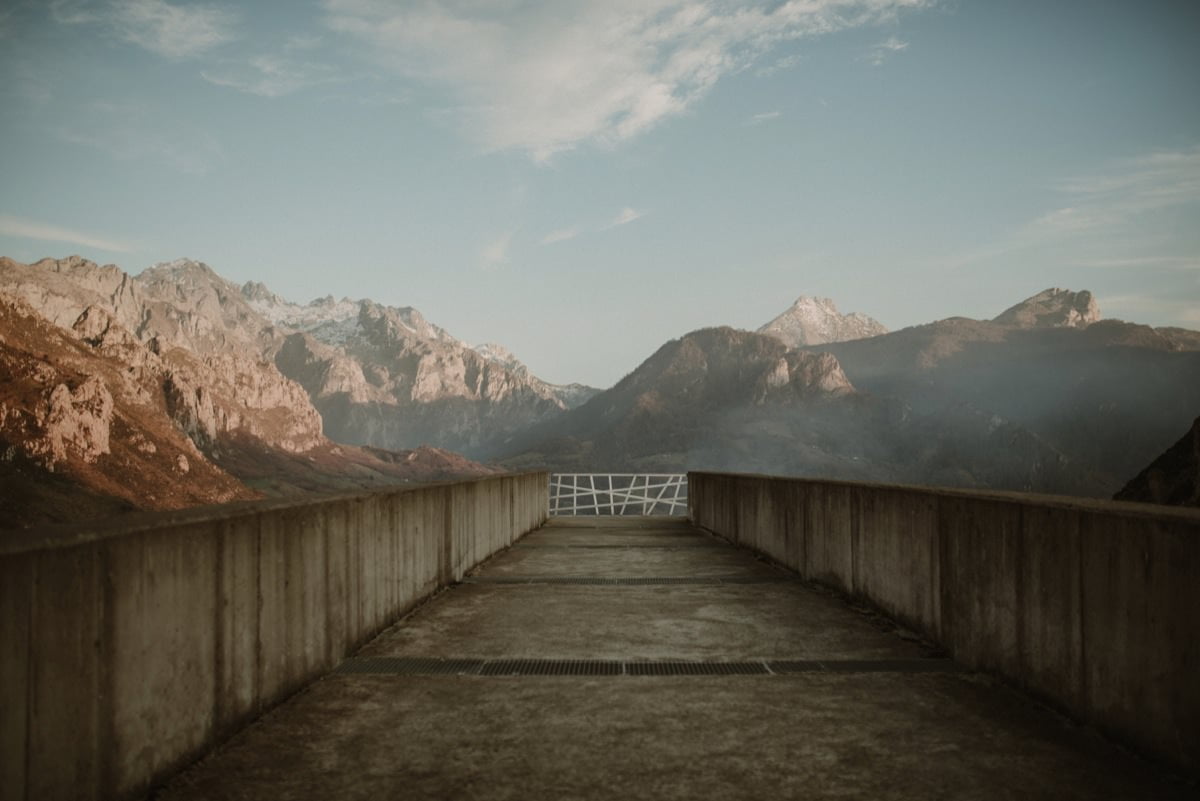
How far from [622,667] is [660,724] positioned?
135 cm

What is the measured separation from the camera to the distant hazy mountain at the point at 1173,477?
22734 millimetres

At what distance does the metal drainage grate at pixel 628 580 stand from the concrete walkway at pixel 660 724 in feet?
7.39

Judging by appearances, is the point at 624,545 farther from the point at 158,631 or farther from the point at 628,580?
the point at 158,631

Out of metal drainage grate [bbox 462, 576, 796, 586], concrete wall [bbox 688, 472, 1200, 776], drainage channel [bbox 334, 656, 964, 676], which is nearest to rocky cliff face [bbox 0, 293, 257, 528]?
metal drainage grate [bbox 462, 576, 796, 586]

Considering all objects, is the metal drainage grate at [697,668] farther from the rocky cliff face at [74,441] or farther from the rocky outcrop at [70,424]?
the rocky outcrop at [70,424]

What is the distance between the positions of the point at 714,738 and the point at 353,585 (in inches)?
130

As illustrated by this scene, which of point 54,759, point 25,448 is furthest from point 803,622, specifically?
point 25,448

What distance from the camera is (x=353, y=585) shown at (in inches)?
263

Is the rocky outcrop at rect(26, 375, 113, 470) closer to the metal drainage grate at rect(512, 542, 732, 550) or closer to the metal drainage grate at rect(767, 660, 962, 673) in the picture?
the metal drainage grate at rect(512, 542, 732, 550)

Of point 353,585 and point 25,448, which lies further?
point 25,448

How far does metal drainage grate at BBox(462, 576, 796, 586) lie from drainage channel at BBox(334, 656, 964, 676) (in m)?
4.11

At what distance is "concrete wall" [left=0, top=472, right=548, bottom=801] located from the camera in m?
3.16

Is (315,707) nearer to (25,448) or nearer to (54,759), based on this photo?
(54,759)

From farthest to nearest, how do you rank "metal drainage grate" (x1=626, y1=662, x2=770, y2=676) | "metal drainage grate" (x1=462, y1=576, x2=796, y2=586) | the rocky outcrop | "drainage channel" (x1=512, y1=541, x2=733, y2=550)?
the rocky outcrop
"drainage channel" (x1=512, y1=541, x2=733, y2=550)
"metal drainage grate" (x1=462, y1=576, x2=796, y2=586)
"metal drainage grate" (x1=626, y1=662, x2=770, y2=676)
